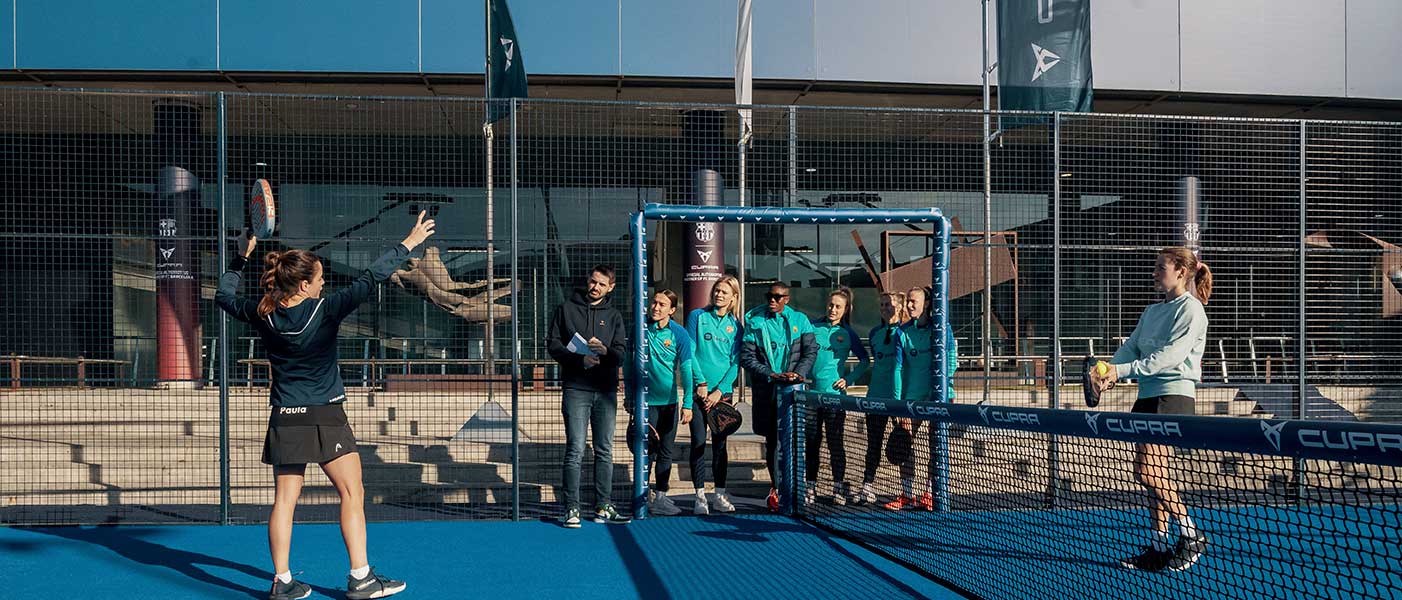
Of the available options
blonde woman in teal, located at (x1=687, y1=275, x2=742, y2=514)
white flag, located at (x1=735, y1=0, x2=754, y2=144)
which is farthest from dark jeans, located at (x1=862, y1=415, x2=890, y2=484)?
white flag, located at (x1=735, y1=0, x2=754, y2=144)

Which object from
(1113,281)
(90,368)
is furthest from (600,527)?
(1113,281)

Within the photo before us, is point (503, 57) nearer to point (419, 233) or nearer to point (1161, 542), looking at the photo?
point (419, 233)

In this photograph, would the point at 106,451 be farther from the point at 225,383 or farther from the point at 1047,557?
the point at 1047,557

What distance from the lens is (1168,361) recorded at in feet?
17.9

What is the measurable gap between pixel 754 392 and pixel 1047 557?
2.81 metres

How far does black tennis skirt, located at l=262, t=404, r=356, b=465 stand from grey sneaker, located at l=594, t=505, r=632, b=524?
2574 mm

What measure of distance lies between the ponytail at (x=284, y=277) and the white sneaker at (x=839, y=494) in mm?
4173

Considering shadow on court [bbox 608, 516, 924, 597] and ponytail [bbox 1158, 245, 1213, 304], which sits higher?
ponytail [bbox 1158, 245, 1213, 304]

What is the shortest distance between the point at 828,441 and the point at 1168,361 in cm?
263

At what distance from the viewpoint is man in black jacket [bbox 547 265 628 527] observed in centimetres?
706

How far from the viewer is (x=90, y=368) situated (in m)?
10.9

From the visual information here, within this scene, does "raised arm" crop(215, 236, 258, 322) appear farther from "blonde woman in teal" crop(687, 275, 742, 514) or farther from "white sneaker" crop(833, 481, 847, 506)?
"white sneaker" crop(833, 481, 847, 506)

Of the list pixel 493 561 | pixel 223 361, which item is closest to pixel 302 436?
→ pixel 493 561

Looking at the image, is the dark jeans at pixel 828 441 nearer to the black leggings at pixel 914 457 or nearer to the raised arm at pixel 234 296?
the black leggings at pixel 914 457
